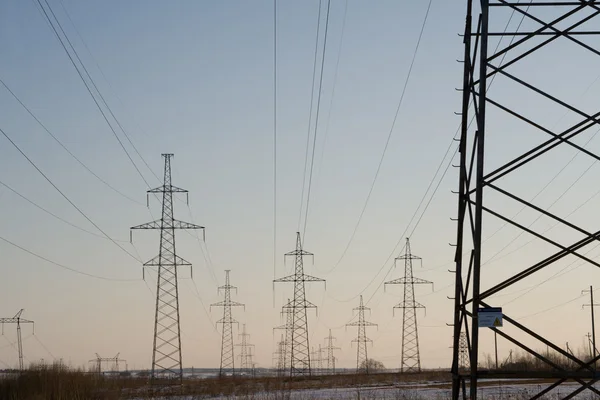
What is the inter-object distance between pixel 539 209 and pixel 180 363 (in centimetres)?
4492

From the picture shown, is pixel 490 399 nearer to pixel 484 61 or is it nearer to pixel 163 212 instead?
pixel 484 61

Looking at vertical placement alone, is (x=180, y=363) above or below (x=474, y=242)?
below

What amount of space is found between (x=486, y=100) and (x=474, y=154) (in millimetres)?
1445

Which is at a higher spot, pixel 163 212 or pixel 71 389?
pixel 163 212

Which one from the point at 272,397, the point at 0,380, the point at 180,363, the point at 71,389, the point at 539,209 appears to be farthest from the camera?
the point at 180,363

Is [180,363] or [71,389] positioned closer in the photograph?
[71,389]

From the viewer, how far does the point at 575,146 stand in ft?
67.7

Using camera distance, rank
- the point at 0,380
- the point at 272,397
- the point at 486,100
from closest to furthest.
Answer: the point at 486,100, the point at 272,397, the point at 0,380

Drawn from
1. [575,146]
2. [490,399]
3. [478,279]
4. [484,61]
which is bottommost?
[490,399]

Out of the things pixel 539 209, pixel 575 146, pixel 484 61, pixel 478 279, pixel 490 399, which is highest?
pixel 484 61

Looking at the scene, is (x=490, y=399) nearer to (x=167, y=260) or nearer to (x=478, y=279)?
(x=478, y=279)

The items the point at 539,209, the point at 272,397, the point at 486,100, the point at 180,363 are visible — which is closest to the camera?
the point at 539,209

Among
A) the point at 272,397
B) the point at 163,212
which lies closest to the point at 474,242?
the point at 272,397

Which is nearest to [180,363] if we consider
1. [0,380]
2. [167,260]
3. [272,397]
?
[167,260]
